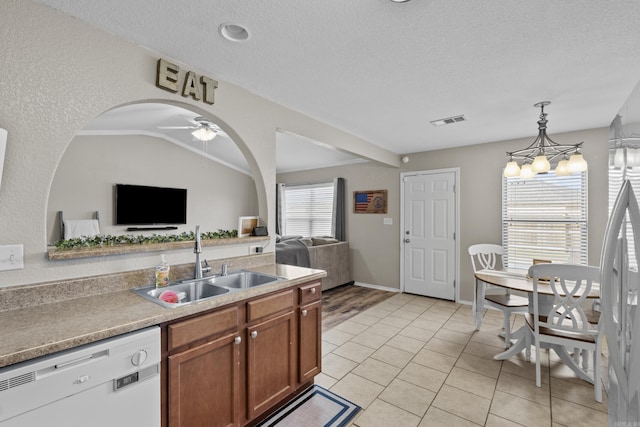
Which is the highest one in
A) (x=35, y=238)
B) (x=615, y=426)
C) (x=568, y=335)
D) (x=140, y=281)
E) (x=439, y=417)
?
(x=35, y=238)

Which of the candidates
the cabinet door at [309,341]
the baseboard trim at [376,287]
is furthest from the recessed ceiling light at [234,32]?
the baseboard trim at [376,287]

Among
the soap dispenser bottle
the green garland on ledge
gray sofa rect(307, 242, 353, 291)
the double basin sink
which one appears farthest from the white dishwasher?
gray sofa rect(307, 242, 353, 291)

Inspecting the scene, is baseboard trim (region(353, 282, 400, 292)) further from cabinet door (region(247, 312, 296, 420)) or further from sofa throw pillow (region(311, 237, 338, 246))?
cabinet door (region(247, 312, 296, 420))

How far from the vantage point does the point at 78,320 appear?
1255 millimetres

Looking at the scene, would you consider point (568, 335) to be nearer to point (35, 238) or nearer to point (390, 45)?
point (390, 45)

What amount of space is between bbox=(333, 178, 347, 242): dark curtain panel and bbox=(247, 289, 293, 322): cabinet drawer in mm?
3809

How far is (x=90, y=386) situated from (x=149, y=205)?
4.87 m

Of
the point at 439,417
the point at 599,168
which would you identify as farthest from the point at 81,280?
the point at 599,168

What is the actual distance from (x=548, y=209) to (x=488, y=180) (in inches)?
31.8

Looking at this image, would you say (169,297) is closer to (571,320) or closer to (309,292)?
(309,292)

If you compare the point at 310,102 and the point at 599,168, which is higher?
the point at 310,102

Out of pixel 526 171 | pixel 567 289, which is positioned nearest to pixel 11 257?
pixel 567 289

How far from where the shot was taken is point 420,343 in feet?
10.2

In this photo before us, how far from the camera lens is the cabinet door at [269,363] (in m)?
1.79
